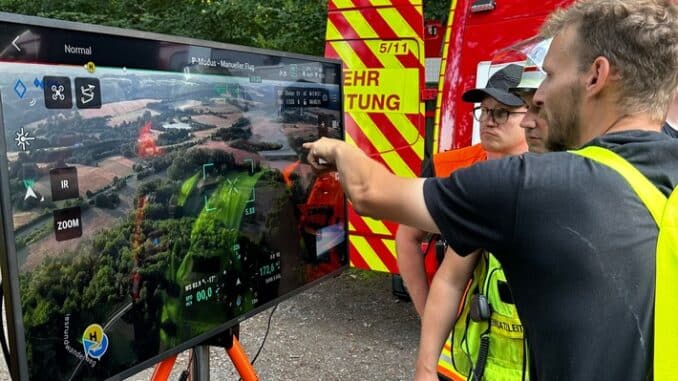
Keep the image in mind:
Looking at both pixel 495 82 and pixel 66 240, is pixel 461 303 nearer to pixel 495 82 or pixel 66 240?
pixel 495 82

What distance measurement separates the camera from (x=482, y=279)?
6.70 feet

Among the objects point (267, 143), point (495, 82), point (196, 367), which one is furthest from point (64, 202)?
point (495, 82)

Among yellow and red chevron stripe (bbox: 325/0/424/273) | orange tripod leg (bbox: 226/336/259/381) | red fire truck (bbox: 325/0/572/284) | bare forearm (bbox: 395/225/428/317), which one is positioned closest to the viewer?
orange tripod leg (bbox: 226/336/259/381)

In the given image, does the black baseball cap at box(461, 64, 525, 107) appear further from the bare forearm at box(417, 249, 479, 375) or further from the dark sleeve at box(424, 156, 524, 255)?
the dark sleeve at box(424, 156, 524, 255)

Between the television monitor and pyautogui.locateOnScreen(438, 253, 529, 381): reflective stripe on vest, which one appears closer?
the television monitor

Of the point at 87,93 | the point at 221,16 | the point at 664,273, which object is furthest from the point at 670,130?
the point at 221,16

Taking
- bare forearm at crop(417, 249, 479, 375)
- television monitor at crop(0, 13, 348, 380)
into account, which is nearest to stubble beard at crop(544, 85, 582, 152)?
bare forearm at crop(417, 249, 479, 375)

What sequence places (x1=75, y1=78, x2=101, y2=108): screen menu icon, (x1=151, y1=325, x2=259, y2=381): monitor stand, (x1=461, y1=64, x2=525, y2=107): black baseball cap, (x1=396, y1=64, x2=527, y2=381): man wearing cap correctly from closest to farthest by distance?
(x1=75, y1=78, x2=101, y2=108): screen menu icon < (x1=151, y1=325, x2=259, y2=381): monitor stand < (x1=396, y1=64, x2=527, y2=381): man wearing cap < (x1=461, y1=64, x2=525, y2=107): black baseball cap

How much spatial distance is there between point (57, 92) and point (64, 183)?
0.18 meters

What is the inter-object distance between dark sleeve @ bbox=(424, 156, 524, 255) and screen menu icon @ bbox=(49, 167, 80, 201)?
728mm

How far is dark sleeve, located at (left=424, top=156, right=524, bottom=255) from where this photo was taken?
1.26 meters

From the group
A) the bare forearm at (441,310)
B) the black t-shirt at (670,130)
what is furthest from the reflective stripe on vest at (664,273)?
the black t-shirt at (670,130)

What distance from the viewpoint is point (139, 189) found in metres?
1.50

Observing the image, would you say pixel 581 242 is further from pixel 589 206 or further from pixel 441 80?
pixel 441 80
